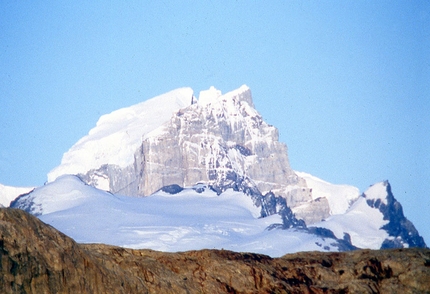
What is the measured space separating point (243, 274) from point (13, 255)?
57.5ft

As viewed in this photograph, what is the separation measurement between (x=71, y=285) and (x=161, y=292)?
7.35 m

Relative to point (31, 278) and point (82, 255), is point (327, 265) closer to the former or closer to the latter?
point (82, 255)

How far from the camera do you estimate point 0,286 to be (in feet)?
130

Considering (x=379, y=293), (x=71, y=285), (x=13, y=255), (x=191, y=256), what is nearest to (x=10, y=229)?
(x=13, y=255)

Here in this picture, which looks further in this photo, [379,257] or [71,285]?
[379,257]

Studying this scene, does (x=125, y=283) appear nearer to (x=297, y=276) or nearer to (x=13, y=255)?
(x=13, y=255)

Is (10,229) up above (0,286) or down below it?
above

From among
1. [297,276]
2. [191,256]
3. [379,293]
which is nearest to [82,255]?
[191,256]

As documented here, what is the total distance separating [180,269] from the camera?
53906 mm

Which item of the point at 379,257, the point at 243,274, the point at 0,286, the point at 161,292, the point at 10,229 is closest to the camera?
the point at 0,286

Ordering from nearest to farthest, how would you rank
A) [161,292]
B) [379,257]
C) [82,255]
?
[82,255]
[161,292]
[379,257]

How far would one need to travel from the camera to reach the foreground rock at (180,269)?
4234 centimetres

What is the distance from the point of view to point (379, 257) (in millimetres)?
59969

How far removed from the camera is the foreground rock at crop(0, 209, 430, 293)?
42344 millimetres
